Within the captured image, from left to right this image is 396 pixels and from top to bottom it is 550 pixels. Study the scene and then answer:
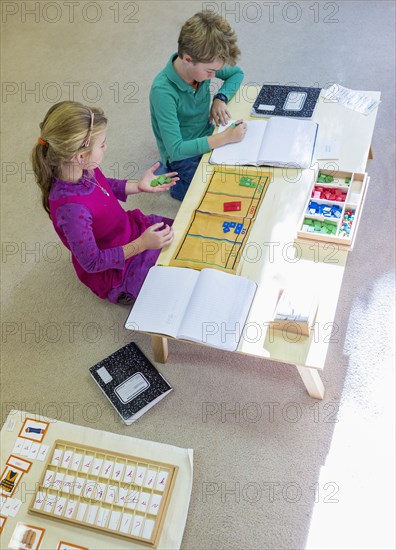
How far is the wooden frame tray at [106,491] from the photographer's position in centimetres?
176

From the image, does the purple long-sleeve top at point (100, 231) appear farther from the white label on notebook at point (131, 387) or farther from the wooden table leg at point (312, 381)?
the wooden table leg at point (312, 381)

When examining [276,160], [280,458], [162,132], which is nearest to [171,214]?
[162,132]

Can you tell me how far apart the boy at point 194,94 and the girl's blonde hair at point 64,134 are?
46cm

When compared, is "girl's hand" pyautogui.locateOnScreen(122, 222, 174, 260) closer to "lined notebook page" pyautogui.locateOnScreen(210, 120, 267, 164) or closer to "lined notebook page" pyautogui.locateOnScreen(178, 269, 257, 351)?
"lined notebook page" pyautogui.locateOnScreen(178, 269, 257, 351)

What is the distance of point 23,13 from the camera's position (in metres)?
3.69

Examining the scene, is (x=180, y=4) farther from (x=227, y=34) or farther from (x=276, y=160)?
(x=276, y=160)

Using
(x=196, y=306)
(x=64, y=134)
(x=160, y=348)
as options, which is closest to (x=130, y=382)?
(x=160, y=348)

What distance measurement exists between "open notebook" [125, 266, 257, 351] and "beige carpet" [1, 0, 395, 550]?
0.42 meters

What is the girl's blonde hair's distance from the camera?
5.40 ft

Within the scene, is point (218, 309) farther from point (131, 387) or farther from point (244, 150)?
point (244, 150)

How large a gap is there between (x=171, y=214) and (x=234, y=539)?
4.37ft

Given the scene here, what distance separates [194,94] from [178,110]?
8 centimetres

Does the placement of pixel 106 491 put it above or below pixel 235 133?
below

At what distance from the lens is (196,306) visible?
5.74ft
